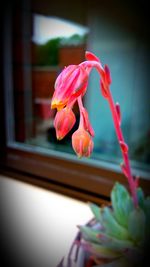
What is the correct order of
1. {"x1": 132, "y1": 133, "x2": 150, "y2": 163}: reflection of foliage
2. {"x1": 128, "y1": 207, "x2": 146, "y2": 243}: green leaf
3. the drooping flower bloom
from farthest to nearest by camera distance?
{"x1": 132, "y1": 133, "x2": 150, "y2": 163}: reflection of foliage
{"x1": 128, "y1": 207, "x2": 146, "y2": 243}: green leaf
the drooping flower bloom

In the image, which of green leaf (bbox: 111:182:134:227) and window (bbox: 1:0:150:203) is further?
window (bbox: 1:0:150:203)

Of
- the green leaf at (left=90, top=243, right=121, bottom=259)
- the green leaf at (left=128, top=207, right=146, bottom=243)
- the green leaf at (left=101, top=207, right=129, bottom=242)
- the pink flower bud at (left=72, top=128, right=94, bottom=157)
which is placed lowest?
the green leaf at (left=90, top=243, right=121, bottom=259)

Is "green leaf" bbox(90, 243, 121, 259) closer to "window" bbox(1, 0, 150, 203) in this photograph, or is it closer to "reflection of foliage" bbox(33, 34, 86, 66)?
"window" bbox(1, 0, 150, 203)

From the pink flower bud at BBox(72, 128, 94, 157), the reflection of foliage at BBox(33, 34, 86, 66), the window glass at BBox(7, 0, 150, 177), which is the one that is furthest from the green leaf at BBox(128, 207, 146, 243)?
the reflection of foliage at BBox(33, 34, 86, 66)

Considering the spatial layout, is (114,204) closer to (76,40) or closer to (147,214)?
(147,214)

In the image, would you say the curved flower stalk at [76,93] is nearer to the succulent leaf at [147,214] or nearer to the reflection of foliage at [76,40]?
the succulent leaf at [147,214]

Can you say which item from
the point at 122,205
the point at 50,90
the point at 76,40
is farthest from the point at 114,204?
the point at 76,40
